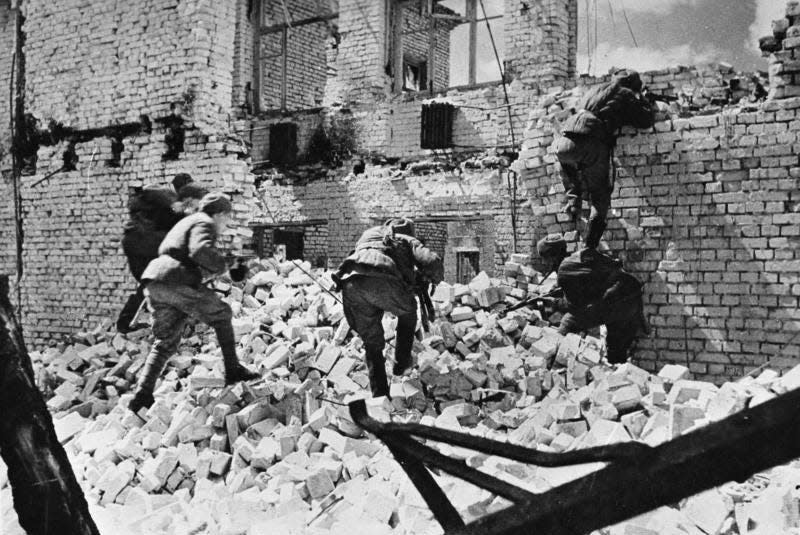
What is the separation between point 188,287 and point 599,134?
11.1 feet

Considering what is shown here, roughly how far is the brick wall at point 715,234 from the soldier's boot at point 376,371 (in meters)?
2.28

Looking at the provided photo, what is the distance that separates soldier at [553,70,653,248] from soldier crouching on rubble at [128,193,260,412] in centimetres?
274

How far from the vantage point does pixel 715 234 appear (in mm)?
5703

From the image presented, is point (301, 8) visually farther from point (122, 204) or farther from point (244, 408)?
point (244, 408)

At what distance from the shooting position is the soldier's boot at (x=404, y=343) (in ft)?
17.5

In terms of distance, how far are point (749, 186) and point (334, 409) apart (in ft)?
11.7

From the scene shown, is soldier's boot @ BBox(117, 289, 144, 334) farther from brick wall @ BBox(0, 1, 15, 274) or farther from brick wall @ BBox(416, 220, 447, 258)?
brick wall @ BBox(416, 220, 447, 258)

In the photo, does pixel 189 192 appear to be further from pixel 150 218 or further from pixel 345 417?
pixel 345 417

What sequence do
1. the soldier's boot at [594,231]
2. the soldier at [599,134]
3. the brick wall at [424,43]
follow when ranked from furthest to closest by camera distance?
the brick wall at [424,43] → the soldier's boot at [594,231] → the soldier at [599,134]

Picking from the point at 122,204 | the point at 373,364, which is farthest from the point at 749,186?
the point at 122,204

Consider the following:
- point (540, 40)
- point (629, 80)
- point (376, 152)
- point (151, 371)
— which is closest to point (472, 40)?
point (540, 40)

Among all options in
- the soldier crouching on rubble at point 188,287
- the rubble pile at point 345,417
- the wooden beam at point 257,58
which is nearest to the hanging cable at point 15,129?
the rubble pile at point 345,417

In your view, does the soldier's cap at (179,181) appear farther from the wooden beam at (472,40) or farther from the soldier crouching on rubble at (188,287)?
the wooden beam at (472,40)

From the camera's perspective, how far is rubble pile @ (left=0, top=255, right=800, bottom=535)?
3590 mm
